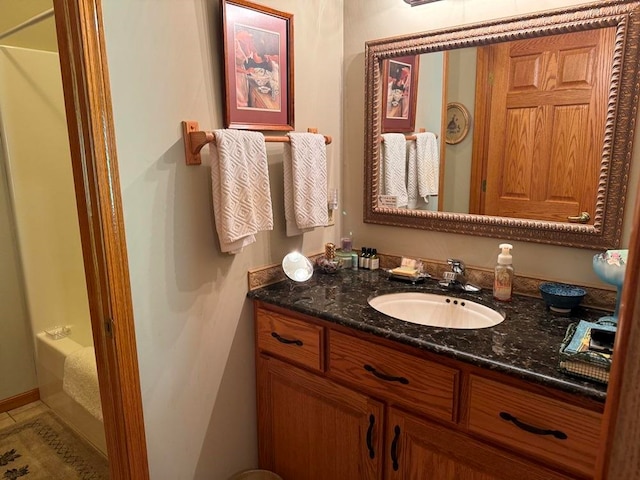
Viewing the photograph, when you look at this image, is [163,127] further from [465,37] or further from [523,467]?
[523,467]

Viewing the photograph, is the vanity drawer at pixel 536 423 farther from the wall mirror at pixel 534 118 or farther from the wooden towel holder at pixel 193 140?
the wooden towel holder at pixel 193 140

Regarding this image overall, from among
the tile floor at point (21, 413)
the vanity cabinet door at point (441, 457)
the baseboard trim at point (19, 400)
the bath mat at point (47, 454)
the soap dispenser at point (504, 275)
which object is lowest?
the bath mat at point (47, 454)

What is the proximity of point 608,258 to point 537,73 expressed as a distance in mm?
639

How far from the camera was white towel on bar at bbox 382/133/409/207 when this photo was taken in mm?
1843

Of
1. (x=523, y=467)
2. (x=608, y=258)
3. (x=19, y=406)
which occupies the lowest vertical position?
(x=19, y=406)

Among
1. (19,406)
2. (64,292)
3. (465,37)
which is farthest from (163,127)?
(19,406)

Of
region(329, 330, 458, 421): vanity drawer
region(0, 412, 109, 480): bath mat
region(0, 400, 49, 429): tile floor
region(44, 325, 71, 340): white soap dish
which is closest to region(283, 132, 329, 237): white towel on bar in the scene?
region(329, 330, 458, 421): vanity drawer

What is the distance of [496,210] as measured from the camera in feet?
5.21

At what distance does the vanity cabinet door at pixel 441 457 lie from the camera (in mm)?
1116

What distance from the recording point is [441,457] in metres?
1.24

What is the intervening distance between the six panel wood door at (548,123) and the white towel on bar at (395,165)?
36cm

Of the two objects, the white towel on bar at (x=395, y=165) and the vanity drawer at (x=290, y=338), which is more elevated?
the white towel on bar at (x=395, y=165)

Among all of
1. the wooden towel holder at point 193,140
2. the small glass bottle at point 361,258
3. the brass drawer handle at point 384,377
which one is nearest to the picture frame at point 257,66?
the wooden towel holder at point 193,140

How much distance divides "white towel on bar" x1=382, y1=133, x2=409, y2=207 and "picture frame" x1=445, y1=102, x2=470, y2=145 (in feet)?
0.70
